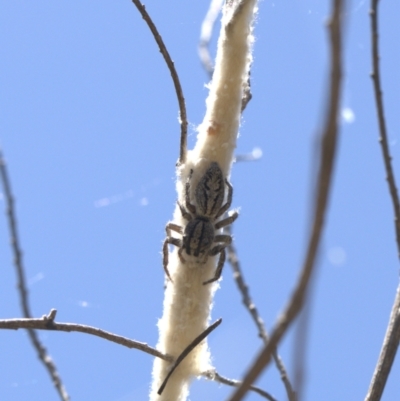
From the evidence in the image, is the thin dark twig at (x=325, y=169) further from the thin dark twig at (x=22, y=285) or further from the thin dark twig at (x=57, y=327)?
the thin dark twig at (x=22, y=285)

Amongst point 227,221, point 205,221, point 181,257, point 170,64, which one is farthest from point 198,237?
point 170,64

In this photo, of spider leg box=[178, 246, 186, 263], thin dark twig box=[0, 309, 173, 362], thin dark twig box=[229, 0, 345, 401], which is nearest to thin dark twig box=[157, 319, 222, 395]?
thin dark twig box=[0, 309, 173, 362]

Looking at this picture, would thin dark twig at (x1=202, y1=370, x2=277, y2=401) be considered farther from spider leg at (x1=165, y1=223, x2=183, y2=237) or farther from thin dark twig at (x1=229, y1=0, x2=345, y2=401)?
thin dark twig at (x1=229, y1=0, x2=345, y2=401)

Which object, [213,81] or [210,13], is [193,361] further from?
[210,13]

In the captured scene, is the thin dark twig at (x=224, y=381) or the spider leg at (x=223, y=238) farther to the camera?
the spider leg at (x=223, y=238)

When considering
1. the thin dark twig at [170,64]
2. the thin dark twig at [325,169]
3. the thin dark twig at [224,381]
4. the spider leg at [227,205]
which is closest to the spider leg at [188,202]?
the spider leg at [227,205]

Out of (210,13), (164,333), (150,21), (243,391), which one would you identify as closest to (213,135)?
(150,21)

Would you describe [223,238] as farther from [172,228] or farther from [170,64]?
[170,64]
